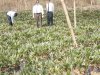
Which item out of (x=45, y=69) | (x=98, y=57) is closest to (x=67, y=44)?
(x=98, y=57)

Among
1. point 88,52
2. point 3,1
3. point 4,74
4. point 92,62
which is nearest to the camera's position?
point 4,74

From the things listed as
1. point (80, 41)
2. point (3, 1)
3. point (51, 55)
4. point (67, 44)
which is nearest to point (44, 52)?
point (51, 55)

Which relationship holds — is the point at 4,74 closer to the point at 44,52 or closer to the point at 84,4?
the point at 44,52

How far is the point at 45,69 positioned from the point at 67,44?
4567 mm

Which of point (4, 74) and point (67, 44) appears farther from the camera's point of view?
point (67, 44)

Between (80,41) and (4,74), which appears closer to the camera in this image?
(4,74)

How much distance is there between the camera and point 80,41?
13781 mm

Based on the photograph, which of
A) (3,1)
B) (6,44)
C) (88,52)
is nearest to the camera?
(88,52)

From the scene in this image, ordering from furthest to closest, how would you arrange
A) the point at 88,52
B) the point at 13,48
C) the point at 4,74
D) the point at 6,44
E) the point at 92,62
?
the point at 6,44
the point at 13,48
the point at 88,52
the point at 92,62
the point at 4,74

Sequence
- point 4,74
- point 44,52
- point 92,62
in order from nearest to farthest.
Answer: point 4,74, point 92,62, point 44,52

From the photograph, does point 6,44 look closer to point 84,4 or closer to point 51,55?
point 51,55

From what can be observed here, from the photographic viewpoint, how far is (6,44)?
13.3 m

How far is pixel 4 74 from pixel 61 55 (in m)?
2.65

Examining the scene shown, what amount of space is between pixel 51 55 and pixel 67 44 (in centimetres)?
223
